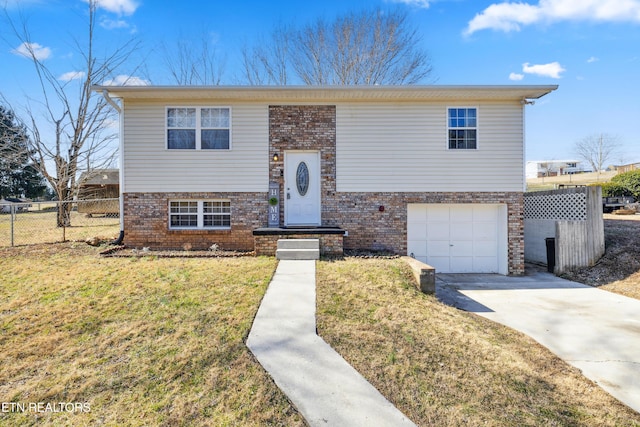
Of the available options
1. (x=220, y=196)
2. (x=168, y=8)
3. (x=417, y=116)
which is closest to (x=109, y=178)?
(x=168, y=8)

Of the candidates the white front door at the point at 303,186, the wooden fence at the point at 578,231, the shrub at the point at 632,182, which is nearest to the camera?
the wooden fence at the point at 578,231

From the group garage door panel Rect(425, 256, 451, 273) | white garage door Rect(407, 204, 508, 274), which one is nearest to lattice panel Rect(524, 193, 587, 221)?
white garage door Rect(407, 204, 508, 274)

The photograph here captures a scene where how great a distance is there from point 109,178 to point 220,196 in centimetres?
1487

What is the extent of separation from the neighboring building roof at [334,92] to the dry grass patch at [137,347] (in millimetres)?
4583

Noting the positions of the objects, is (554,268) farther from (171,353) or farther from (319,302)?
(171,353)

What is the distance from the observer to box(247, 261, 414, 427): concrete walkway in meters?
2.61

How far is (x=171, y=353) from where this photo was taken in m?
3.47

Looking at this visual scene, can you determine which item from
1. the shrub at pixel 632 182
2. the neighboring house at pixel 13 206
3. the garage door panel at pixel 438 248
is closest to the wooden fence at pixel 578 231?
the garage door panel at pixel 438 248

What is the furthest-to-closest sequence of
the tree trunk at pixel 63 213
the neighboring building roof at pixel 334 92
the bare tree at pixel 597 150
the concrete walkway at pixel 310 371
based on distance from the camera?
the bare tree at pixel 597 150, the tree trunk at pixel 63 213, the neighboring building roof at pixel 334 92, the concrete walkway at pixel 310 371

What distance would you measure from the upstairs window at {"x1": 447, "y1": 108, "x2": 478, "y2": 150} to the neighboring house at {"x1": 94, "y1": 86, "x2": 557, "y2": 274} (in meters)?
0.03

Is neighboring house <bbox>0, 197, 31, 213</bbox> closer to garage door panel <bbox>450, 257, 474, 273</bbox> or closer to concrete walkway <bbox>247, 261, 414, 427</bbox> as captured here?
concrete walkway <bbox>247, 261, 414, 427</bbox>

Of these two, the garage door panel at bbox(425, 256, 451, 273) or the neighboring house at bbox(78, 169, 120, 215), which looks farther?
the neighboring house at bbox(78, 169, 120, 215)

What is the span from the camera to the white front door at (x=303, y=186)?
8875mm

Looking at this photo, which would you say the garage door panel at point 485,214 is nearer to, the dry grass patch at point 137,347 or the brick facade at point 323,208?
the brick facade at point 323,208
